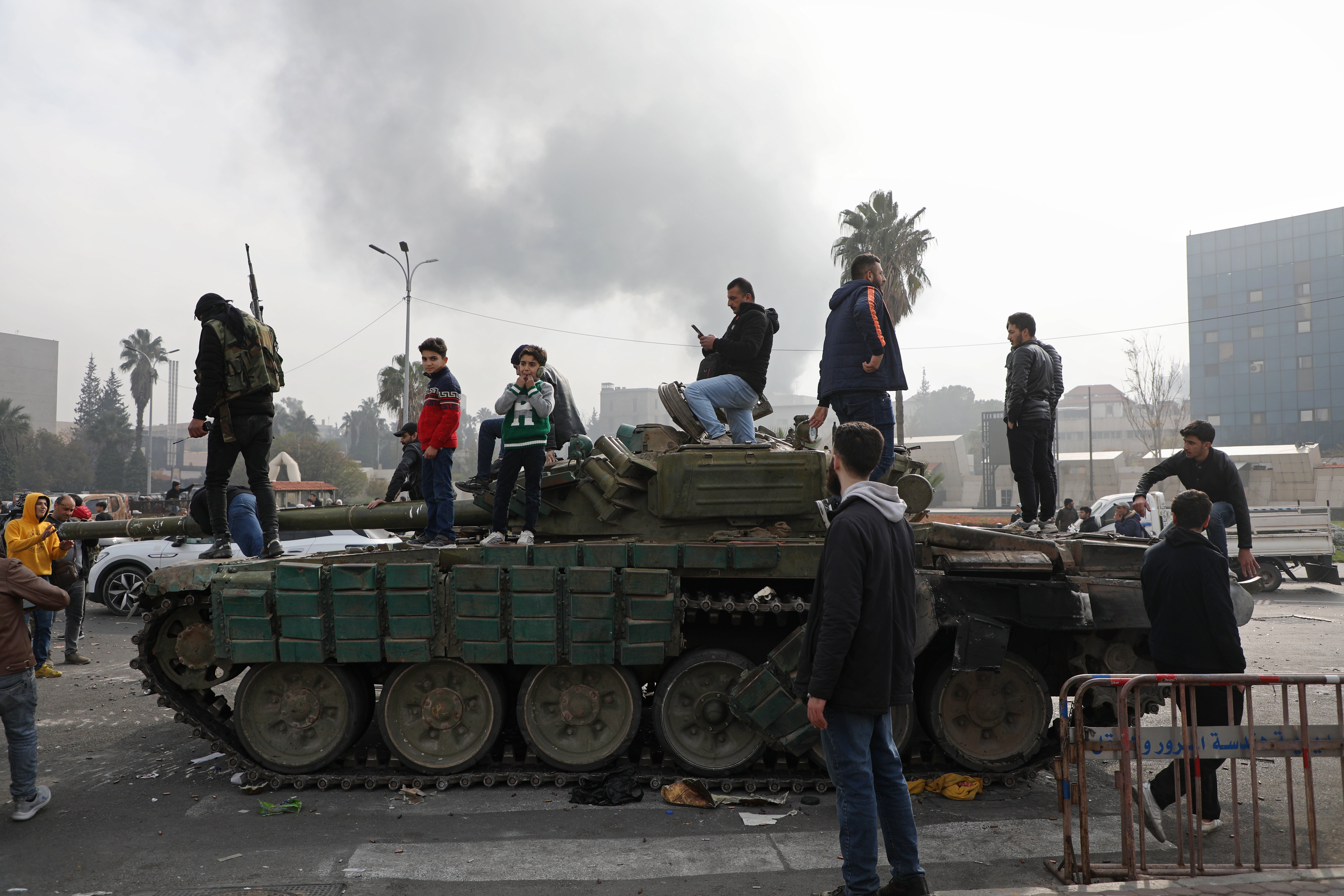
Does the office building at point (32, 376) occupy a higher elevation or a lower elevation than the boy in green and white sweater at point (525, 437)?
higher

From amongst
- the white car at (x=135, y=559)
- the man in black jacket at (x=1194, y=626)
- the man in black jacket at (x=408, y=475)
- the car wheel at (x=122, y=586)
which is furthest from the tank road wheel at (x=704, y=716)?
the car wheel at (x=122, y=586)

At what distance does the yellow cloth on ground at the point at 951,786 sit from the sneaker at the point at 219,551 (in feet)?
17.7

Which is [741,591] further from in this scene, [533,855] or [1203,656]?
[1203,656]

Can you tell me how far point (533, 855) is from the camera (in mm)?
4844

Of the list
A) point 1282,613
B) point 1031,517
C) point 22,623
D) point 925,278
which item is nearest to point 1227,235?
point 925,278

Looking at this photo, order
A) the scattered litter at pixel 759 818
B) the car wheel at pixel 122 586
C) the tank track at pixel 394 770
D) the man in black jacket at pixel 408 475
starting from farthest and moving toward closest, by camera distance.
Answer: the car wheel at pixel 122 586, the man in black jacket at pixel 408 475, the tank track at pixel 394 770, the scattered litter at pixel 759 818

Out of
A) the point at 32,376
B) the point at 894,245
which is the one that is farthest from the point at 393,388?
the point at 32,376

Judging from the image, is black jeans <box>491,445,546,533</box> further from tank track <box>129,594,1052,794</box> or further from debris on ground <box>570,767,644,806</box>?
debris on ground <box>570,767,644,806</box>

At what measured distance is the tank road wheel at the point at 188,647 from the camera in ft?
20.9

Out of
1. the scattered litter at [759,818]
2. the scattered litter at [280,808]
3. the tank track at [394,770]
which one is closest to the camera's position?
the scattered litter at [759,818]

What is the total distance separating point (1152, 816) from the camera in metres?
4.77

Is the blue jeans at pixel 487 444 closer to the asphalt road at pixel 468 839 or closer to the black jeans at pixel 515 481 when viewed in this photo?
the black jeans at pixel 515 481

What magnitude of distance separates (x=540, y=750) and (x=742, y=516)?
2.28m

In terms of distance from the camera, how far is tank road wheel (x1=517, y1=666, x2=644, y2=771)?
6301 millimetres
